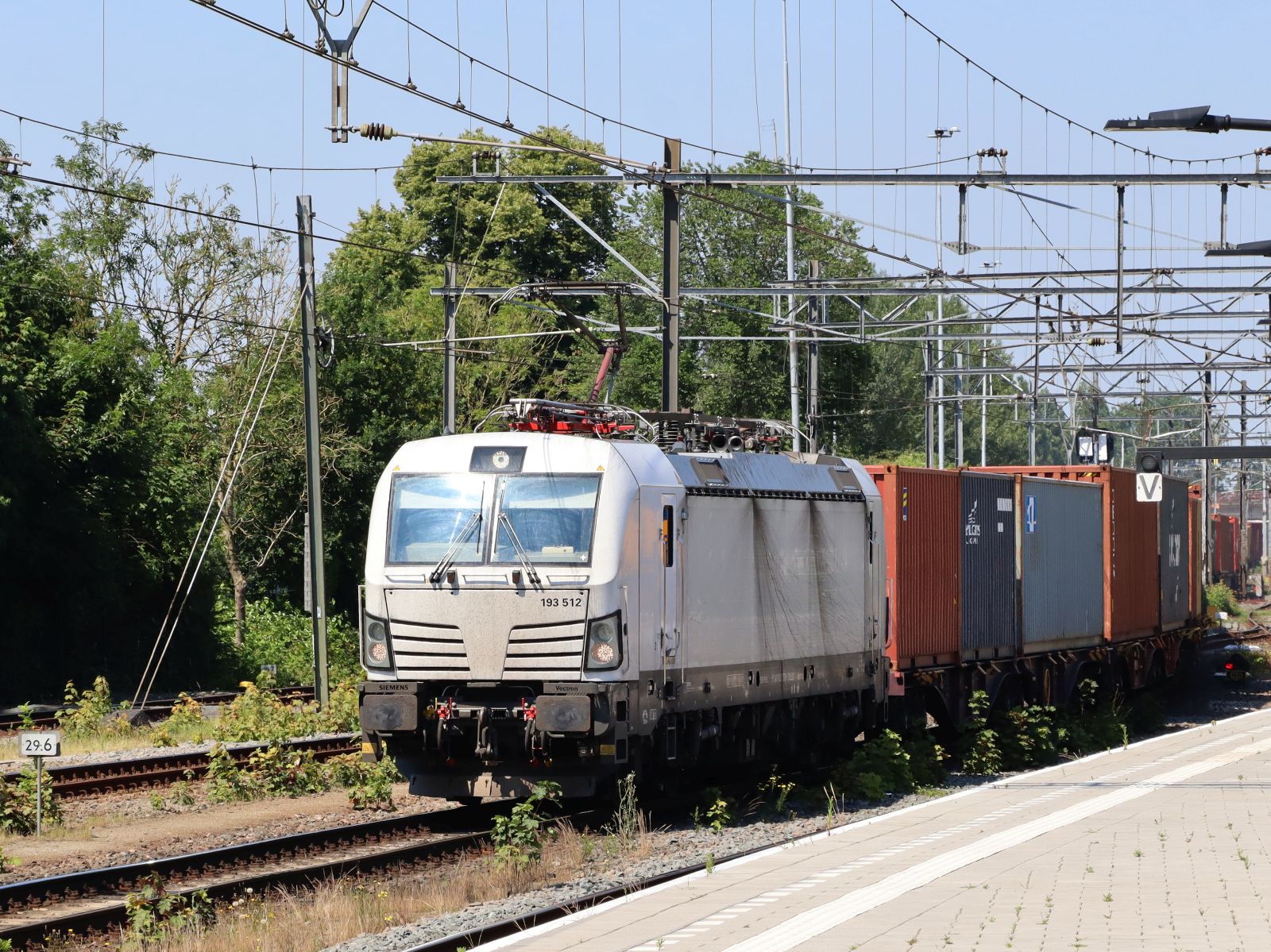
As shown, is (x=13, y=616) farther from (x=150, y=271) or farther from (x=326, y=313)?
(x=150, y=271)

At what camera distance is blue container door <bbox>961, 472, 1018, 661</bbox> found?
2212 cm

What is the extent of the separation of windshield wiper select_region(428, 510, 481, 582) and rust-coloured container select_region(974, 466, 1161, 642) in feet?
43.7

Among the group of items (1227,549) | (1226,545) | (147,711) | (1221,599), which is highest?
(1226,545)

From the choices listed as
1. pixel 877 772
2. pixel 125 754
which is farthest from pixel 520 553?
pixel 125 754

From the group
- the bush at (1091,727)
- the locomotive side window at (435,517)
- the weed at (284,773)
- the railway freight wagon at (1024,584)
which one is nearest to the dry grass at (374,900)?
the locomotive side window at (435,517)

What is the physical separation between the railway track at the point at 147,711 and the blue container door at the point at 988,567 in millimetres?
11739

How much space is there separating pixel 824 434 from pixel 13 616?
3920 cm

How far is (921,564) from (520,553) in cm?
772

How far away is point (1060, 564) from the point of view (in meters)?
25.5

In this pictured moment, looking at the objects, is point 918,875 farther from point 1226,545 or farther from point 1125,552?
point 1226,545

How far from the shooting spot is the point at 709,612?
15859 mm

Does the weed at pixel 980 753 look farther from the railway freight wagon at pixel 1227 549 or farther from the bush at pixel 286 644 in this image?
the railway freight wagon at pixel 1227 549

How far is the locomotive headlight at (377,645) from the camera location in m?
14.8

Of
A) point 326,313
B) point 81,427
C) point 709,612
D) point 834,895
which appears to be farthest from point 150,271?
point 834,895
